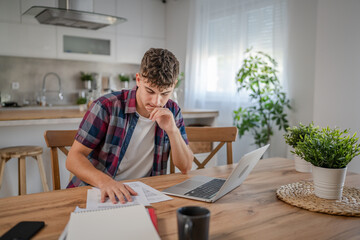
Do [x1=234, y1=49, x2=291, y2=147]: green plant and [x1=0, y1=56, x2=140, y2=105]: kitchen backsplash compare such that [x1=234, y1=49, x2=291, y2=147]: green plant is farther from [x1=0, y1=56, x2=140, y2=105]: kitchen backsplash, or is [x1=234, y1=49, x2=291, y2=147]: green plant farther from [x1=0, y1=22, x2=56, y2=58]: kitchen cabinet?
[x1=0, y1=22, x2=56, y2=58]: kitchen cabinet

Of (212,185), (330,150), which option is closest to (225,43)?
(212,185)

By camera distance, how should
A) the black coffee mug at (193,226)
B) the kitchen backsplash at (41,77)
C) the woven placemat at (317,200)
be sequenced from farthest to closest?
the kitchen backsplash at (41,77) < the woven placemat at (317,200) < the black coffee mug at (193,226)

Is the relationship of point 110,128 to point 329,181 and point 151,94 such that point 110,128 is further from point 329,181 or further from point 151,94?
point 329,181

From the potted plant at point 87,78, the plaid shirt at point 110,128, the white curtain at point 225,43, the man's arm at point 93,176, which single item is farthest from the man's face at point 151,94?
the potted plant at point 87,78

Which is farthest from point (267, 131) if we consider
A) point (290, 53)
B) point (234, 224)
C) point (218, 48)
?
point (234, 224)

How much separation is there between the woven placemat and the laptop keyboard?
220mm

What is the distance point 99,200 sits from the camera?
103cm

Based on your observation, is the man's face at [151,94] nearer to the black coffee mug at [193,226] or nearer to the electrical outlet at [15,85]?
the black coffee mug at [193,226]

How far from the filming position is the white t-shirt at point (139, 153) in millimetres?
1541

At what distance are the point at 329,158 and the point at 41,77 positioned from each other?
15.5 ft

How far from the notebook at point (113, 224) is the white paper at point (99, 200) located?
0.07 m

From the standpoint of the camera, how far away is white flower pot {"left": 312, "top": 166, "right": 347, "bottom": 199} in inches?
40.6

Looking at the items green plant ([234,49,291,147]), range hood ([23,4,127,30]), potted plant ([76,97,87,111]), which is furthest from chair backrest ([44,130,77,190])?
range hood ([23,4,127,30])

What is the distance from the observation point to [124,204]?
989mm
